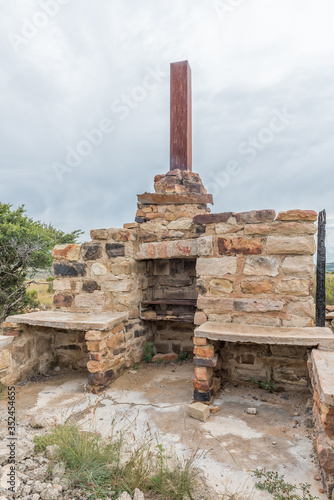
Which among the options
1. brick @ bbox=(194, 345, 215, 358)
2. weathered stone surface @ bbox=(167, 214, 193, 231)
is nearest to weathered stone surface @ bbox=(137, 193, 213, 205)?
weathered stone surface @ bbox=(167, 214, 193, 231)

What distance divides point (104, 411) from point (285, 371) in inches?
85.1

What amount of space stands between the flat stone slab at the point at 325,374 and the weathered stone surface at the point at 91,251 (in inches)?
118

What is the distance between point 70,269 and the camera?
4621 mm

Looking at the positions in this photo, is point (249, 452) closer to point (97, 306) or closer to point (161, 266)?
point (97, 306)

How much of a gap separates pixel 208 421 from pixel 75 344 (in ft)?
8.17

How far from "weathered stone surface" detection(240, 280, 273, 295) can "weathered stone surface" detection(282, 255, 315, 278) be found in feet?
0.84

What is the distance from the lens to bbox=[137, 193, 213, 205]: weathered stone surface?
469 cm

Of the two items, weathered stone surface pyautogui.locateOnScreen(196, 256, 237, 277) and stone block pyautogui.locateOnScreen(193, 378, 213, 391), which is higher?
weathered stone surface pyautogui.locateOnScreen(196, 256, 237, 277)

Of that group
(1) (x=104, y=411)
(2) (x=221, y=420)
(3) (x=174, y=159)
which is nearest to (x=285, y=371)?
(2) (x=221, y=420)

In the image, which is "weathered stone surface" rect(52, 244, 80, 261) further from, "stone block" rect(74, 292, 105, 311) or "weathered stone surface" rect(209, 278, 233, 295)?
"weathered stone surface" rect(209, 278, 233, 295)

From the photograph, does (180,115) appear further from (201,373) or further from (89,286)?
(201,373)

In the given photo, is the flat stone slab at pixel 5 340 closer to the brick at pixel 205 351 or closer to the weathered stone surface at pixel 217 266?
the brick at pixel 205 351

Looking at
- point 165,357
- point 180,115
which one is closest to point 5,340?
point 165,357

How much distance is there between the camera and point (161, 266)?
5387 millimetres
